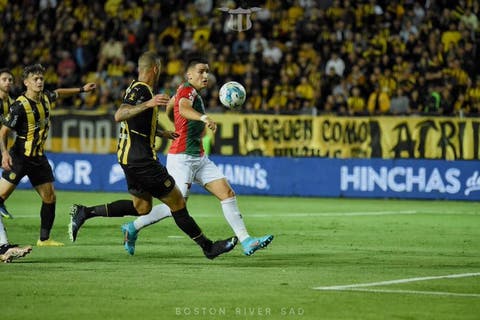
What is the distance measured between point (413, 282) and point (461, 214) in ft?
36.1

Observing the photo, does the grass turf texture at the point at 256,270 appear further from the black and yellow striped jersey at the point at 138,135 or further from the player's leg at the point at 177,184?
the black and yellow striped jersey at the point at 138,135

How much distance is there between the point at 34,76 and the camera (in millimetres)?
14906

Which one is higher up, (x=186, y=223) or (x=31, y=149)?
(x=31, y=149)

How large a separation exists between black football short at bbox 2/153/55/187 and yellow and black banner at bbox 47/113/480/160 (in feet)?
42.5

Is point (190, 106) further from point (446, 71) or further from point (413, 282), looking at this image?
point (446, 71)

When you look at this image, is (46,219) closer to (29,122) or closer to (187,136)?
(29,122)

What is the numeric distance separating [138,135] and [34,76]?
7.98 ft

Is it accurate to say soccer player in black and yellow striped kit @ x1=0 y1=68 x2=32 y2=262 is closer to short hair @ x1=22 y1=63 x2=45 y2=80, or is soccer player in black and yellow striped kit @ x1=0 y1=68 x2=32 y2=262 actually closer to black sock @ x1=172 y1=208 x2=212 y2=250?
short hair @ x1=22 y1=63 x2=45 y2=80

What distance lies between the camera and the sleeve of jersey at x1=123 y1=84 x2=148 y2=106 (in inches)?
508

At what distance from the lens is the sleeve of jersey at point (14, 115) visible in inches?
597

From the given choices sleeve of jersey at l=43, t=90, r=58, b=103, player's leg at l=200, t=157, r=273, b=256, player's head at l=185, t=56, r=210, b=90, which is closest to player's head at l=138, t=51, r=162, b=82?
player's head at l=185, t=56, r=210, b=90

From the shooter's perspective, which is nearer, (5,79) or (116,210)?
(116,210)

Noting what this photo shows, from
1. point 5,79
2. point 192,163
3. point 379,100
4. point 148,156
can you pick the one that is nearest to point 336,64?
point 379,100

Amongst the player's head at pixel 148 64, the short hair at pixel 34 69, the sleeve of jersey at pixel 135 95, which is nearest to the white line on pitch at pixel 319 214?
the short hair at pixel 34 69
